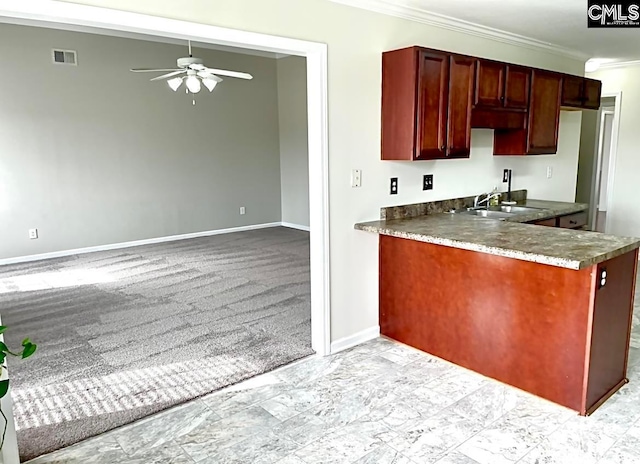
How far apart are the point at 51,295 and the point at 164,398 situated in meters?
2.47

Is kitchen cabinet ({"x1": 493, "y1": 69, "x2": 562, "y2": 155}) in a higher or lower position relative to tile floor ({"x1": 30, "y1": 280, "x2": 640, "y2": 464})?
higher

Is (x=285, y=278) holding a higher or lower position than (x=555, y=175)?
lower

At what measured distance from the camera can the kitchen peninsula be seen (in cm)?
240

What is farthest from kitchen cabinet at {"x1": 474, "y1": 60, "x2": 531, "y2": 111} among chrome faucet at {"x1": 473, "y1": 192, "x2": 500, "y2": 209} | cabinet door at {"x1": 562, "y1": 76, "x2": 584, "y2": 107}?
chrome faucet at {"x1": 473, "y1": 192, "x2": 500, "y2": 209}

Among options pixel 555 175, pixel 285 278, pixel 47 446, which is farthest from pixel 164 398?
pixel 555 175

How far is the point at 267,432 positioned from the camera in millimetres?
2340

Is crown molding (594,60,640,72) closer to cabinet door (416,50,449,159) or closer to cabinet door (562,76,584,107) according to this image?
cabinet door (562,76,584,107)

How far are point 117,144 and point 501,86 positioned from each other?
4.84m

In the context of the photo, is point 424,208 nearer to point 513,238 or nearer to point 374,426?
point 513,238

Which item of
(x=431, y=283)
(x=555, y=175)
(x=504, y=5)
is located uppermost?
(x=504, y=5)

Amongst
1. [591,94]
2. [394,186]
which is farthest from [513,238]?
[591,94]

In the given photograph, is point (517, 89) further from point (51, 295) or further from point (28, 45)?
point (28, 45)

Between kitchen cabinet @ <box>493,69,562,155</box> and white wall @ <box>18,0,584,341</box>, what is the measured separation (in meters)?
0.50

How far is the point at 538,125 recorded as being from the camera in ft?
13.0
